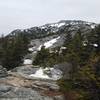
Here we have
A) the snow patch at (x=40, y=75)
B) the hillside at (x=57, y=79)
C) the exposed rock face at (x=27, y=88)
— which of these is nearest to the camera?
the hillside at (x=57, y=79)

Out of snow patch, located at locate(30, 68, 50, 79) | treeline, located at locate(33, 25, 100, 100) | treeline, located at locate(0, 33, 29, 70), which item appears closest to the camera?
treeline, located at locate(33, 25, 100, 100)

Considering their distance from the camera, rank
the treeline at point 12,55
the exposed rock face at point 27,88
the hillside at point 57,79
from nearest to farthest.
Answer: the hillside at point 57,79 → the exposed rock face at point 27,88 → the treeline at point 12,55

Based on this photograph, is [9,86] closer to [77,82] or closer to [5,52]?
[77,82]

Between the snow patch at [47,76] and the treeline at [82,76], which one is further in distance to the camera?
the snow patch at [47,76]

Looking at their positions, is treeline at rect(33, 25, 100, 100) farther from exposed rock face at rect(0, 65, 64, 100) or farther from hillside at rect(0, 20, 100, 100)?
exposed rock face at rect(0, 65, 64, 100)

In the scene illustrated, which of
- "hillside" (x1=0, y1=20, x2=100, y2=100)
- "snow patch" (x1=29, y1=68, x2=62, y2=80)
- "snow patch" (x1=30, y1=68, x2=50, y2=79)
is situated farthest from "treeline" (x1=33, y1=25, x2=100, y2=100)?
"snow patch" (x1=30, y1=68, x2=50, y2=79)

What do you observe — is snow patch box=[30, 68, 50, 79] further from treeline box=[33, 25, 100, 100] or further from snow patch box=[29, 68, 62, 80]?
treeline box=[33, 25, 100, 100]

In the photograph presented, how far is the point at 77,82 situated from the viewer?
43188 millimetres

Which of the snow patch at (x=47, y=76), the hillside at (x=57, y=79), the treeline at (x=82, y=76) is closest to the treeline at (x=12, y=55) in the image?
the hillside at (x=57, y=79)

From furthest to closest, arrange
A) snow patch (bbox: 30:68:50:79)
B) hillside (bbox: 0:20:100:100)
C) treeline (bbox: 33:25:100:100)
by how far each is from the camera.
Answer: snow patch (bbox: 30:68:50:79) < hillside (bbox: 0:20:100:100) < treeline (bbox: 33:25:100:100)

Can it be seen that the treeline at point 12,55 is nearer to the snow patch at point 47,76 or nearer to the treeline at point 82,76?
the treeline at point 82,76

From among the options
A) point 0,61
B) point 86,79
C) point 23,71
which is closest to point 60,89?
point 86,79

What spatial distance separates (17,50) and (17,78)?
17886mm

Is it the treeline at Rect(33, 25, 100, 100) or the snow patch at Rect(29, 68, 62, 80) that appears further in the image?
the snow patch at Rect(29, 68, 62, 80)
